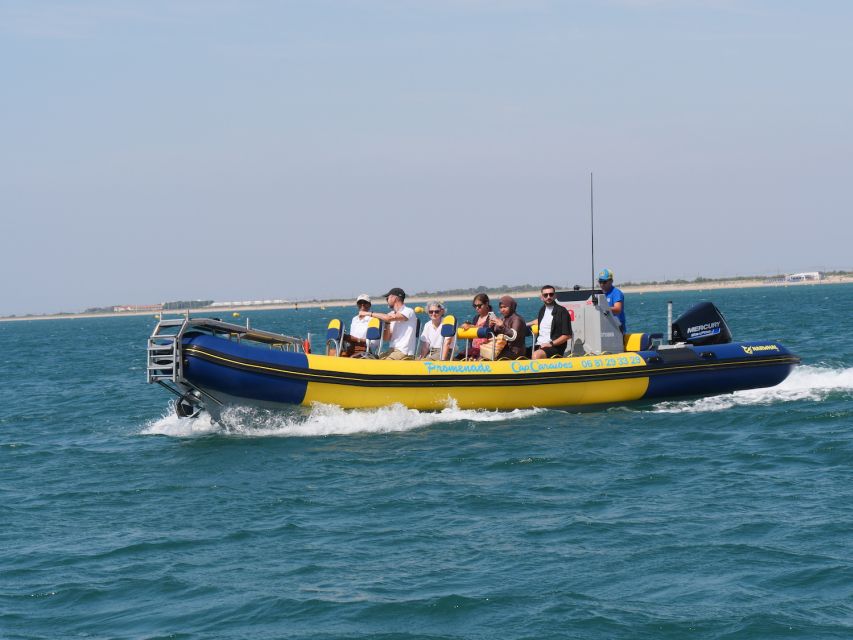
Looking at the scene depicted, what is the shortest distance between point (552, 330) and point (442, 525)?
6007mm

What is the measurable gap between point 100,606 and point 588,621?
3361 millimetres

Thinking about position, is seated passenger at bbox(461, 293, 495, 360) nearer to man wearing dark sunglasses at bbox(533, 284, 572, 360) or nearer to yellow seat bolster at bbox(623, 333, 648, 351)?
man wearing dark sunglasses at bbox(533, 284, 572, 360)

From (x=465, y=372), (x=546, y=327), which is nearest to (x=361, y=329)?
(x=465, y=372)

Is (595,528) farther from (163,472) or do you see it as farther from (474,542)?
(163,472)

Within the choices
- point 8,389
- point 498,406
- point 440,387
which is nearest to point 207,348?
point 440,387

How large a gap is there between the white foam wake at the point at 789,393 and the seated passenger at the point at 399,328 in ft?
11.8

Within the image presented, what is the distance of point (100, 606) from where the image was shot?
24.6 ft

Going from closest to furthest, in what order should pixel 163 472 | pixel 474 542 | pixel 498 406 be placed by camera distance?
1. pixel 474 542
2. pixel 163 472
3. pixel 498 406

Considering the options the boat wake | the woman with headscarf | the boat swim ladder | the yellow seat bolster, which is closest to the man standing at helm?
the yellow seat bolster

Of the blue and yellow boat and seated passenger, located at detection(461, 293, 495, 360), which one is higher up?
seated passenger, located at detection(461, 293, 495, 360)

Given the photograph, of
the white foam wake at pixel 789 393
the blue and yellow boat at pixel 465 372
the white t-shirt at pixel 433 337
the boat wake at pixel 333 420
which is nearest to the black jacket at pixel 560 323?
the blue and yellow boat at pixel 465 372

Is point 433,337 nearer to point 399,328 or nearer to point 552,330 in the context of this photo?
point 399,328

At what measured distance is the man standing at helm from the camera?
15.3 metres

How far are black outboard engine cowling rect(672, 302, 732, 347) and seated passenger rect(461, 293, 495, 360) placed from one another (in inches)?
118
